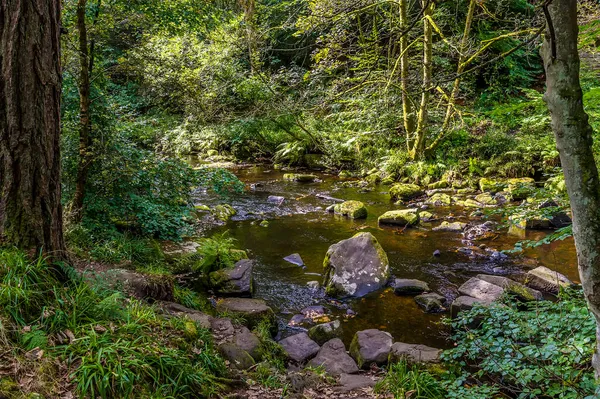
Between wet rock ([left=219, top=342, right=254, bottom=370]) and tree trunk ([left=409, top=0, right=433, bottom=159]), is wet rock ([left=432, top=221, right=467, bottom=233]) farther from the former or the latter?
wet rock ([left=219, top=342, right=254, bottom=370])

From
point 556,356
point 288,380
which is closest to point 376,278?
point 288,380

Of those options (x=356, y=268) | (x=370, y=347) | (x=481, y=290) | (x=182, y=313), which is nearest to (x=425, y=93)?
(x=356, y=268)

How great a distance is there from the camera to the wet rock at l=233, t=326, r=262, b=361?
4.07 metres

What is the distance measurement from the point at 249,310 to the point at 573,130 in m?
4.12

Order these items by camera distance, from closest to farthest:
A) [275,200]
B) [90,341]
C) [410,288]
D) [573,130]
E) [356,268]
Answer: [573,130] → [90,341] → [410,288] → [356,268] → [275,200]

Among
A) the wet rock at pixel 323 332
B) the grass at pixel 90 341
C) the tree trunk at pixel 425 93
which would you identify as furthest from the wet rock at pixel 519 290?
the tree trunk at pixel 425 93

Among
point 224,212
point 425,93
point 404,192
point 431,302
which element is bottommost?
point 431,302

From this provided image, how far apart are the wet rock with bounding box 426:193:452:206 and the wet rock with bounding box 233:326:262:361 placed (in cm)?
781

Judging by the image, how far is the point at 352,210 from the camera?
10000 mm

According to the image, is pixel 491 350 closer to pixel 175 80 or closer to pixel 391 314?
pixel 391 314

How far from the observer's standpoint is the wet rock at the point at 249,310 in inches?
198

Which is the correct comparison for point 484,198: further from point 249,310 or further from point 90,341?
point 90,341

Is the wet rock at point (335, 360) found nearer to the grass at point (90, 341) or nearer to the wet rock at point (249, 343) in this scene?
the wet rock at point (249, 343)

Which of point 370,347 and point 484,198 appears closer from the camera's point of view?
point 370,347
